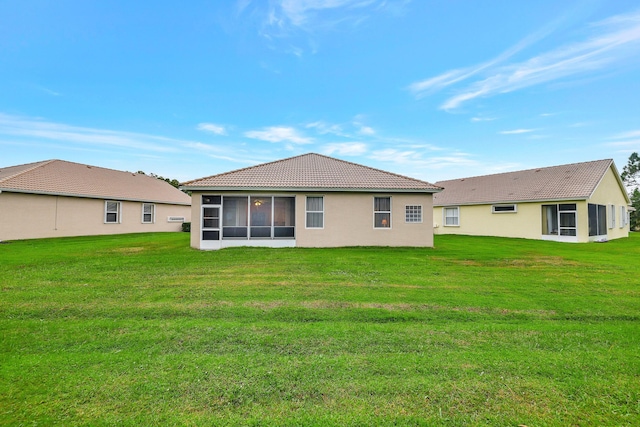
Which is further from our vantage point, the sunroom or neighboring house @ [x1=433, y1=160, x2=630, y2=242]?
neighboring house @ [x1=433, y1=160, x2=630, y2=242]

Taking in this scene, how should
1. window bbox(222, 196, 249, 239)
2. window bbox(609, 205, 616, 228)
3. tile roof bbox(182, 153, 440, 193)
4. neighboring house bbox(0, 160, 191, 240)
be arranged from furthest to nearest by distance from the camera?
window bbox(609, 205, 616, 228), neighboring house bbox(0, 160, 191, 240), window bbox(222, 196, 249, 239), tile roof bbox(182, 153, 440, 193)

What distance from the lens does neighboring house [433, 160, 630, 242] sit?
18.3m

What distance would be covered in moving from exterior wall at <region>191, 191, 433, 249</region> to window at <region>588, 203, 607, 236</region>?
12171 millimetres

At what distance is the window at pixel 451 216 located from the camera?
957 inches

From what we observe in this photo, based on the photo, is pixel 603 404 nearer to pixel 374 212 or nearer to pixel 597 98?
pixel 374 212

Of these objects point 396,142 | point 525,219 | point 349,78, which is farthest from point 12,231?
point 525,219

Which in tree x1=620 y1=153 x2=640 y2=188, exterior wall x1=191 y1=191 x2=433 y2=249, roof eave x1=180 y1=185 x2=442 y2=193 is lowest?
exterior wall x1=191 y1=191 x2=433 y2=249

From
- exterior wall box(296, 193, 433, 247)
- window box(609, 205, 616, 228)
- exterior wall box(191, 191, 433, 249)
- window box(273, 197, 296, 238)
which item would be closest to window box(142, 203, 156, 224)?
exterior wall box(191, 191, 433, 249)

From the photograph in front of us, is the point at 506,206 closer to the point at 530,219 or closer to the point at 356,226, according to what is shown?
the point at 530,219

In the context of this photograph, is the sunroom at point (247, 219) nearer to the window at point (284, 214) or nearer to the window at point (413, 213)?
the window at point (284, 214)

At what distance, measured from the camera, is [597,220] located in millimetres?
18969

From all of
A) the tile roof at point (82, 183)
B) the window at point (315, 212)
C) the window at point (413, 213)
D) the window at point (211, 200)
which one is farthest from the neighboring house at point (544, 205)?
the tile roof at point (82, 183)

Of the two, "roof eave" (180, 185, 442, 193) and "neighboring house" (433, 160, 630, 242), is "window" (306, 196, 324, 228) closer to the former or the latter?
"roof eave" (180, 185, 442, 193)

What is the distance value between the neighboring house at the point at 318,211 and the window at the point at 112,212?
11.2 metres
